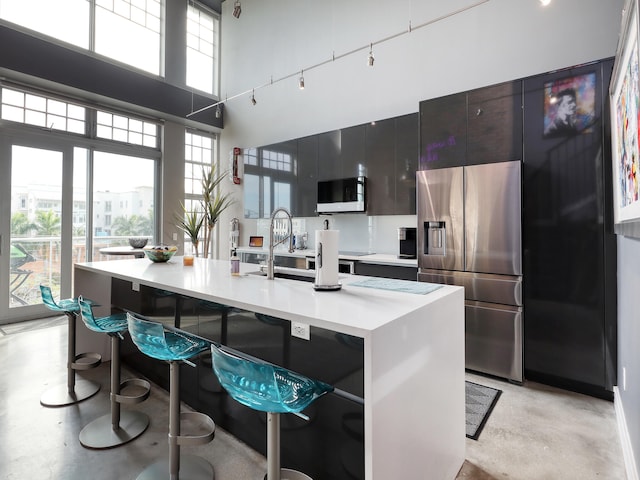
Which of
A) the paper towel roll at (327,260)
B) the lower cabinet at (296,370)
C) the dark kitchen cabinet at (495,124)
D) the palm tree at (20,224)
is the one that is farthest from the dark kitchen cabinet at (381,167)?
the palm tree at (20,224)

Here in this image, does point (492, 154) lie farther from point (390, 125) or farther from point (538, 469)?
point (538, 469)

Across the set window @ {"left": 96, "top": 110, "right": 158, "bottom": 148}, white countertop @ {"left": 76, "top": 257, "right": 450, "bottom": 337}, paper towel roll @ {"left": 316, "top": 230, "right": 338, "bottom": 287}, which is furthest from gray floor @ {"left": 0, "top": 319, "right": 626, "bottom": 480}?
window @ {"left": 96, "top": 110, "right": 158, "bottom": 148}

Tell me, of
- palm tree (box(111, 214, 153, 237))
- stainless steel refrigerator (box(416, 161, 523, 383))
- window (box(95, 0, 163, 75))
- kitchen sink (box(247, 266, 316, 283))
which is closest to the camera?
kitchen sink (box(247, 266, 316, 283))

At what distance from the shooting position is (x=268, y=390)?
1179 millimetres

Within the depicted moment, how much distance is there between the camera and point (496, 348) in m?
2.82

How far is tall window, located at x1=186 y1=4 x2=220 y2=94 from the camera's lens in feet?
→ 20.7

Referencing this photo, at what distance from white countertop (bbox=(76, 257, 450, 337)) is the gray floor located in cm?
76

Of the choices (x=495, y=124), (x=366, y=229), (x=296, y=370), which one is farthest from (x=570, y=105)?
(x=296, y=370)

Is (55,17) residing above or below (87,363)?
above

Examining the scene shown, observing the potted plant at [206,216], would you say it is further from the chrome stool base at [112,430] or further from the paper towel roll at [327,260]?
the paper towel roll at [327,260]

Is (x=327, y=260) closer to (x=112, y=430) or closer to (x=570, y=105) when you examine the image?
(x=112, y=430)

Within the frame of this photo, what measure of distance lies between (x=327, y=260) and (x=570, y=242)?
6.66 ft

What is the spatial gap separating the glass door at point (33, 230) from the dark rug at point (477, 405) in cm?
529

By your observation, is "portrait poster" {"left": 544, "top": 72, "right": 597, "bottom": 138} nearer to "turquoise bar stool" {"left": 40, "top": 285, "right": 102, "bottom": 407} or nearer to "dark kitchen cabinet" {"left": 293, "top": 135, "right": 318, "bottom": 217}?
"dark kitchen cabinet" {"left": 293, "top": 135, "right": 318, "bottom": 217}
